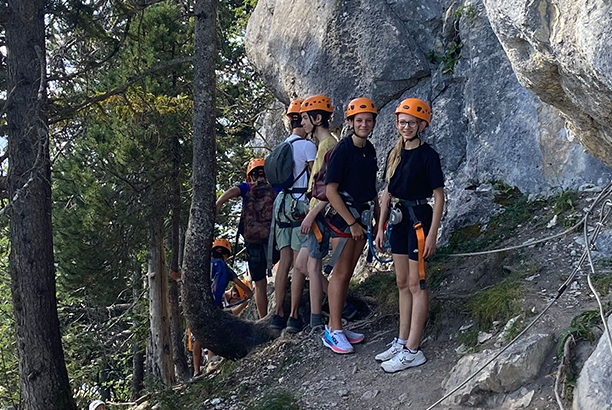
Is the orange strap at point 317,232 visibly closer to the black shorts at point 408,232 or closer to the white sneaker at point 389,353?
the black shorts at point 408,232

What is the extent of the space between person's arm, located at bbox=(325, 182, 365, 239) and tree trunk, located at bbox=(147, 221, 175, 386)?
689 centimetres

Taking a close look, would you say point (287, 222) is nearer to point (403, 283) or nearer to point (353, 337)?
point (353, 337)

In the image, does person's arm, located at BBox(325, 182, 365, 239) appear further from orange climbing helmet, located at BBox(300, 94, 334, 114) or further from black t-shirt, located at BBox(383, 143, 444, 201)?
orange climbing helmet, located at BBox(300, 94, 334, 114)

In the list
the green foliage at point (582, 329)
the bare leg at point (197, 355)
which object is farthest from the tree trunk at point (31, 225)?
the green foliage at point (582, 329)

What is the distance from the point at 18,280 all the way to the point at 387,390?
5157 mm

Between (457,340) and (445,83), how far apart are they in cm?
478

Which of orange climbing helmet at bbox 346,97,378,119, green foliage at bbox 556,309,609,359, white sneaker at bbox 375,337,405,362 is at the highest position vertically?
orange climbing helmet at bbox 346,97,378,119

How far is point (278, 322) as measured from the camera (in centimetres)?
797

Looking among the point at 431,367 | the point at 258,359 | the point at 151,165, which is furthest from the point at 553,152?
the point at 151,165

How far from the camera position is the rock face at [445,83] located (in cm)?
829

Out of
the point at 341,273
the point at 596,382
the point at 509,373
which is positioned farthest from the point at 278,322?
the point at 596,382

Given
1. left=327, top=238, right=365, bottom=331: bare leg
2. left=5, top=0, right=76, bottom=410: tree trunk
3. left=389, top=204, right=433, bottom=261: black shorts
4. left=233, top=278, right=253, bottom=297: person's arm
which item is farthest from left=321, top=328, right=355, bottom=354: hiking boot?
left=5, top=0, right=76, bottom=410: tree trunk

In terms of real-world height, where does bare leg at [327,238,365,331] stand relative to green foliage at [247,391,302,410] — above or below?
above

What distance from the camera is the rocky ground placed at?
5.12m
